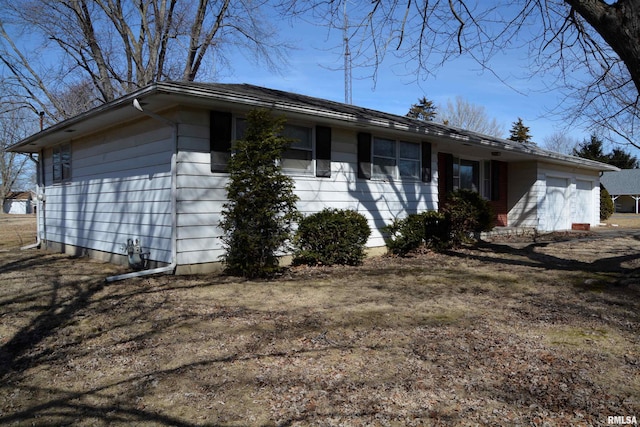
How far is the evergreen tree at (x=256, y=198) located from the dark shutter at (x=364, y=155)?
2.90 metres

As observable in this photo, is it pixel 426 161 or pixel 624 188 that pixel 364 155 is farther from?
pixel 624 188

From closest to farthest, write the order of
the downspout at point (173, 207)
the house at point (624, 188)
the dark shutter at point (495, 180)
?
1. the downspout at point (173, 207)
2. the dark shutter at point (495, 180)
3. the house at point (624, 188)

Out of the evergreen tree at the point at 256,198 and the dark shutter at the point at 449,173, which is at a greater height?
the dark shutter at the point at 449,173

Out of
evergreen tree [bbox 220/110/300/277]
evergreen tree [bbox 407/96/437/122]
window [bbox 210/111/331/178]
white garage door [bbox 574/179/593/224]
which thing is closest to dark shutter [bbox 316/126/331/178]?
window [bbox 210/111/331/178]

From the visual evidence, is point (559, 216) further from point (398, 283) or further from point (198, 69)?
point (198, 69)

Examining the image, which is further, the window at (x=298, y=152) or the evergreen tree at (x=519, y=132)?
the evergreen tree at (x=519, y=132)

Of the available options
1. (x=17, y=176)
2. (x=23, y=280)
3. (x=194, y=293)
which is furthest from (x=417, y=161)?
(x=17, y=176)

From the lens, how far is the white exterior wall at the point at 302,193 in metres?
7.04

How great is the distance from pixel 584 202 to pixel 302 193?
15871 millimetres

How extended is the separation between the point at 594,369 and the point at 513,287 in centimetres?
310

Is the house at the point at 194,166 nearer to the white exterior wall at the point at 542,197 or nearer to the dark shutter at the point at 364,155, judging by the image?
the dark shutter at the point at 364,155

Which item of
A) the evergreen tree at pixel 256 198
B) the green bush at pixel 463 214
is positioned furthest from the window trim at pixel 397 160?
the evergreen tree at pixel 256 198

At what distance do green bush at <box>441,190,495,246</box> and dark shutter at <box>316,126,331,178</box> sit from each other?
3.64 meters

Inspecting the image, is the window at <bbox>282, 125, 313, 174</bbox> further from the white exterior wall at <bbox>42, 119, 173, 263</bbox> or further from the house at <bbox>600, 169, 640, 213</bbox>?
the house at <bbox>600, 169, 640, 213</bbox>
